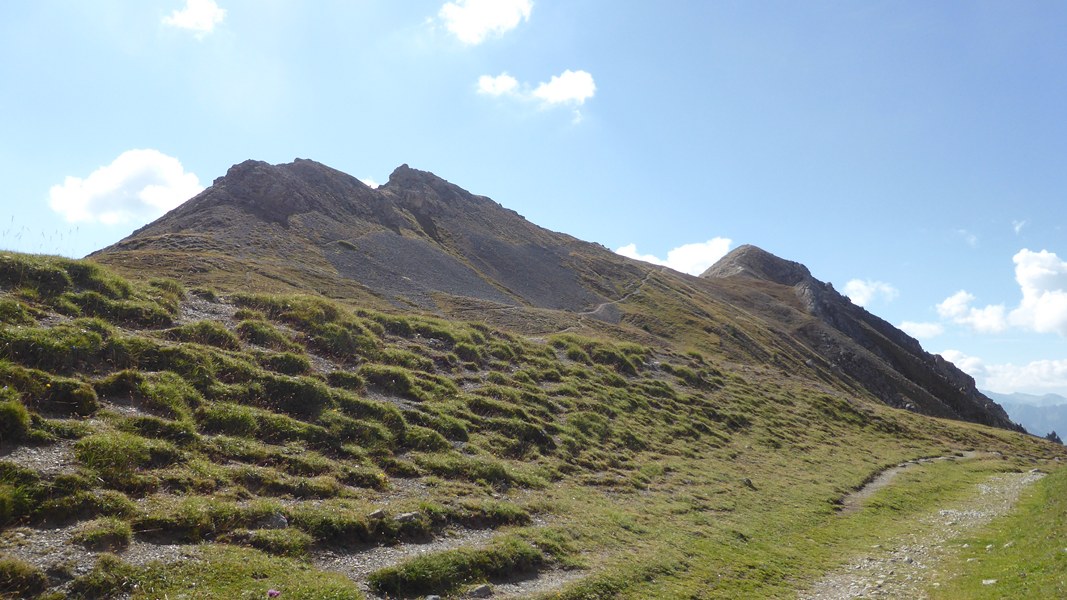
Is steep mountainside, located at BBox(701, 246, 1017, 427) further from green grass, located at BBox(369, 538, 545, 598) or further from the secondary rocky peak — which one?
green grass, located at BBox(369, 538, 545, 598)

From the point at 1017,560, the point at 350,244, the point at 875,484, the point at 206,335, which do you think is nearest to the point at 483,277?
the point at 350,244

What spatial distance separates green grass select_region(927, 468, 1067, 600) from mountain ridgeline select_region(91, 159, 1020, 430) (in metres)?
39.8

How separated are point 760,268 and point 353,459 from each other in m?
178

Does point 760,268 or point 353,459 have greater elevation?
point 760,268

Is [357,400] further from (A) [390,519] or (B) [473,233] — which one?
(B) [473,233]

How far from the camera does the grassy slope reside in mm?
13016

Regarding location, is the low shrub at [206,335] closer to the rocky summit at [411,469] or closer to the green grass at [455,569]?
the rocky summit at [411,469]

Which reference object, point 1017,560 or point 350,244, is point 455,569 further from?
point 350,244

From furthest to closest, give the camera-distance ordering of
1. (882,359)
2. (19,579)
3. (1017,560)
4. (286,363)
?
(882,359) < (286,363) < (1017,560) < (19,579)

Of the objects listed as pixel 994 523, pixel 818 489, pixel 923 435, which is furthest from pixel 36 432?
pixel 923 435

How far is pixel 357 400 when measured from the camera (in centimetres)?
2286

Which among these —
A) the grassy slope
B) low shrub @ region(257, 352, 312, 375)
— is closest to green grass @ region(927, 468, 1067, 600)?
the grassy slope

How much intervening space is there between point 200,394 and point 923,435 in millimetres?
65397

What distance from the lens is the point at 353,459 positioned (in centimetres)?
1933
